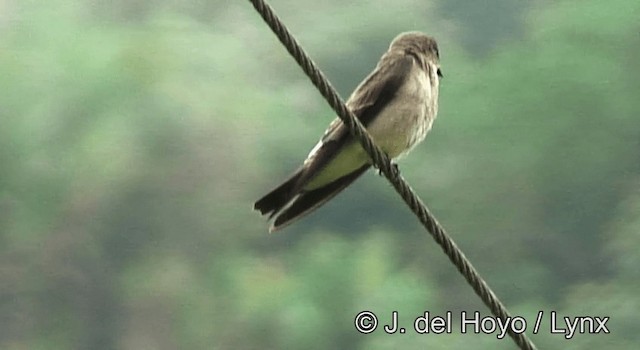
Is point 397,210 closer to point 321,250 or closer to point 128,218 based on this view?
point 321,250

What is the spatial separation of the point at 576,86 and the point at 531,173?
47 centimetres

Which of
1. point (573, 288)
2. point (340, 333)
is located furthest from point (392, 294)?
point (573, 288)

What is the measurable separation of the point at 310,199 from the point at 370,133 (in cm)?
20

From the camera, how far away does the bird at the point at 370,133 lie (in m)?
2.88

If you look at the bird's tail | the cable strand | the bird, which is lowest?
the cable strand

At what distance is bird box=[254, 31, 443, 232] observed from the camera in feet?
9.45

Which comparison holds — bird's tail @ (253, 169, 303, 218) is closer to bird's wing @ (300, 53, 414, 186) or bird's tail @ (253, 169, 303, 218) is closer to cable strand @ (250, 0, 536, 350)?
bird's wing @ (300, 53, 414, 186)

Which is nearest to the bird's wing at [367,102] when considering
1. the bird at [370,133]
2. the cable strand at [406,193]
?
the bird at [370,133]

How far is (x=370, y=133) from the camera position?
2.96m

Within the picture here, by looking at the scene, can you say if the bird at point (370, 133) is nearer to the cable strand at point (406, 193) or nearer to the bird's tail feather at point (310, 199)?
the bird's tail feather at point (310, 199)

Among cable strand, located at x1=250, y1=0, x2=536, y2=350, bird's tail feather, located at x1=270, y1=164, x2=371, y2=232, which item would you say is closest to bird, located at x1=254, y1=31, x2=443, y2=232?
bird's tail feather, located at x1=270, y1=164, x2=371, y2=232

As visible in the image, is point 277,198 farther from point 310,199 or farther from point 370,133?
point 370,133

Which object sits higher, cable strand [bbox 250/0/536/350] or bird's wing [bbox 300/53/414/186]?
bird's wing [bbox 300/53/414/186]

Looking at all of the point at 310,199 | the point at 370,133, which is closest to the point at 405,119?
the point at 370,133
